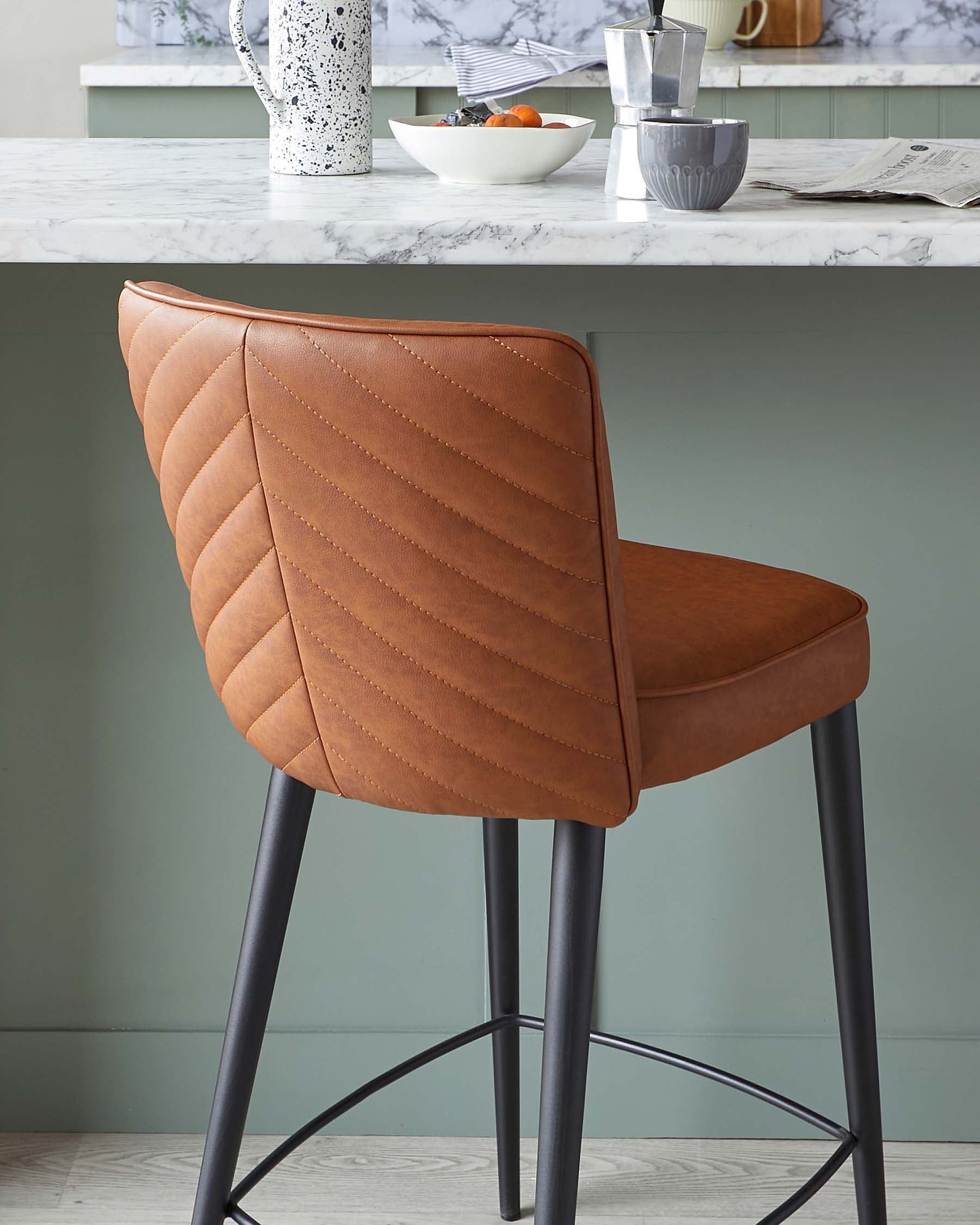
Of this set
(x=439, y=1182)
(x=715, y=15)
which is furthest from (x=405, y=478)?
(x=715, y=15)

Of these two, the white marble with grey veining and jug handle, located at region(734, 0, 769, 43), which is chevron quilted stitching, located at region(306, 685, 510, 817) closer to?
the white marble with grey veining

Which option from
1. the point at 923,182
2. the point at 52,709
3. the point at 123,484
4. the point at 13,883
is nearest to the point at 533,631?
the point at 923,182

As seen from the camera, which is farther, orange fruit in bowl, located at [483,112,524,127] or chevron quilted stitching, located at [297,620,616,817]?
orange fruit in bowl, located at [483,112,524,127]

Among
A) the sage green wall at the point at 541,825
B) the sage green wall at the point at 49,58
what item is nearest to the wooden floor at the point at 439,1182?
the sage green wall at the point at 541,825

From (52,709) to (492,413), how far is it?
0.93 m

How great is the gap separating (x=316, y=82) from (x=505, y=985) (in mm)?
923

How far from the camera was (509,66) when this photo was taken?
7.77 feet

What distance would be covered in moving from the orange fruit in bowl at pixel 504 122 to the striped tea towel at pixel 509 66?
0.67 meters

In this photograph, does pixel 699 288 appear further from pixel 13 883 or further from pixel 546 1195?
pixel 13 883

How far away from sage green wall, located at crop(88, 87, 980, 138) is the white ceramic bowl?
1.51 metres

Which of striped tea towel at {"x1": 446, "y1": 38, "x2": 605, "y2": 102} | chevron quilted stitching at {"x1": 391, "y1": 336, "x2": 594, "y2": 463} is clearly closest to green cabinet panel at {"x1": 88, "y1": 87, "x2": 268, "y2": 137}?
striped tea towel at {"x1": 446, "y1": 38, "x2": 605, "y2": 102}

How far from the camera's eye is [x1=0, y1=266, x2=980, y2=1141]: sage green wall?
1.42 m

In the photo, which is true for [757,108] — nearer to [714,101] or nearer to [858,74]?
[714,101]

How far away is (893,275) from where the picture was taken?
1392mm
